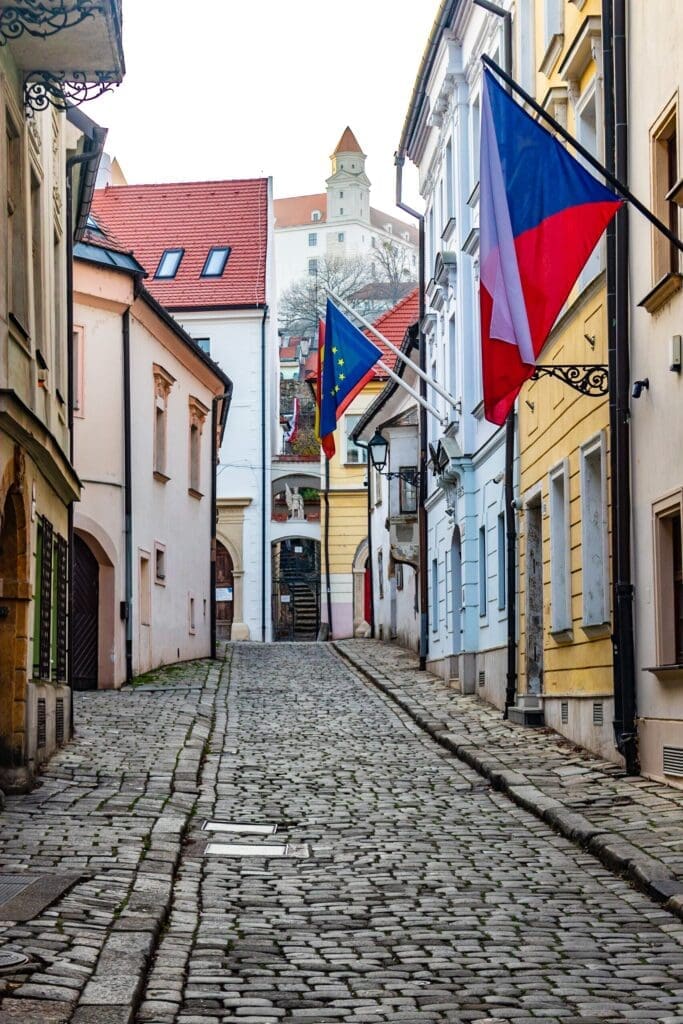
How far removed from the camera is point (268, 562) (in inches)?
1928

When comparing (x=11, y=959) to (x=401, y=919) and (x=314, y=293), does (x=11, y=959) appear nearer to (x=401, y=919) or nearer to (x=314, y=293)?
(x=401, y=919)

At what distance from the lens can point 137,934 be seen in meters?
7.88

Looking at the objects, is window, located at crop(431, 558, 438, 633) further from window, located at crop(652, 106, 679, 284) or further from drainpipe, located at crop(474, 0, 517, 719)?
window, located at crop(652, 106, 679, 284)

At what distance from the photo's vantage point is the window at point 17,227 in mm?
14398

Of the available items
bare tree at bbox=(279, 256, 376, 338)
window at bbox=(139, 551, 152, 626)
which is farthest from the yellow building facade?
bare tree at bbox=(279, 256, 376, 338)

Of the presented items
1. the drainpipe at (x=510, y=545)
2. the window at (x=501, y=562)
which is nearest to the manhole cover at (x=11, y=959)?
the drainpipe at (x=510, y=545)

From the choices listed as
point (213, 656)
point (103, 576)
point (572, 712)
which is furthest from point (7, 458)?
point (213, 656)

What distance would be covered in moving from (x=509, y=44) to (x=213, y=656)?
57.5 ft

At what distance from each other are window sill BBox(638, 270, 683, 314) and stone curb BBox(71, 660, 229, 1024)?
5.80m

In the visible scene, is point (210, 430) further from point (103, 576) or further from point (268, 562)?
point (268, 562)

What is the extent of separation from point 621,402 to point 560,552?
3873 millimetres

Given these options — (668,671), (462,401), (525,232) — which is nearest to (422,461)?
(462,401)

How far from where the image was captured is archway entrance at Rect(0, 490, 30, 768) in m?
13.9

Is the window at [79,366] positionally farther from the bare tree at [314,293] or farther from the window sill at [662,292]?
the bare tree at [314,293]
